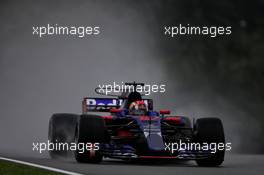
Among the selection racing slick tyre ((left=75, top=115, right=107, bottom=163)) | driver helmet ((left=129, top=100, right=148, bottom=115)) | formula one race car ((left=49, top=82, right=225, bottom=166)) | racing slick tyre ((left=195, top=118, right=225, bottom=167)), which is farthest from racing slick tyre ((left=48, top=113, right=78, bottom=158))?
racing slick tyre ((left=195, top=118, right=225, bottom=167))

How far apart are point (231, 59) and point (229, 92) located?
39.6 inches

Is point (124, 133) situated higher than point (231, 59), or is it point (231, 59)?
point (231, 59)

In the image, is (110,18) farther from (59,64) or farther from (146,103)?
(146,103)

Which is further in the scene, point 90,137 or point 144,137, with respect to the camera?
point 144,137

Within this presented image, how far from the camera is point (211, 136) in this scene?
15781mm

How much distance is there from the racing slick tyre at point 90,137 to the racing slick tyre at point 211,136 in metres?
1.71

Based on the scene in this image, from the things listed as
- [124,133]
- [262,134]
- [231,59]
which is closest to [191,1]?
[231,59]

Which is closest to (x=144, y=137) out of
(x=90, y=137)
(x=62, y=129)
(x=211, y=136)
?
(x=90, y=137)

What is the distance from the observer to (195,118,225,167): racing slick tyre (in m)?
15.7

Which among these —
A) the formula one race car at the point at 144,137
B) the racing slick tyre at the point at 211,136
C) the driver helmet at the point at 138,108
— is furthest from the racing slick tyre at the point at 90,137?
the driver helmet at the point at 138,108

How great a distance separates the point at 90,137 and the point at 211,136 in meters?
2.13

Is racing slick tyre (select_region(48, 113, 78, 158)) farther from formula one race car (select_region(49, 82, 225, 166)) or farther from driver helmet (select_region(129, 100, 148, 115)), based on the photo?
driver helmet (select_region(129, 100, 148, 115))

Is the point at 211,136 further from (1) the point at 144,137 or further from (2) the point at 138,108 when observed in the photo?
(2) the point at 138,108

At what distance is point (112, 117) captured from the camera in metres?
16.9
